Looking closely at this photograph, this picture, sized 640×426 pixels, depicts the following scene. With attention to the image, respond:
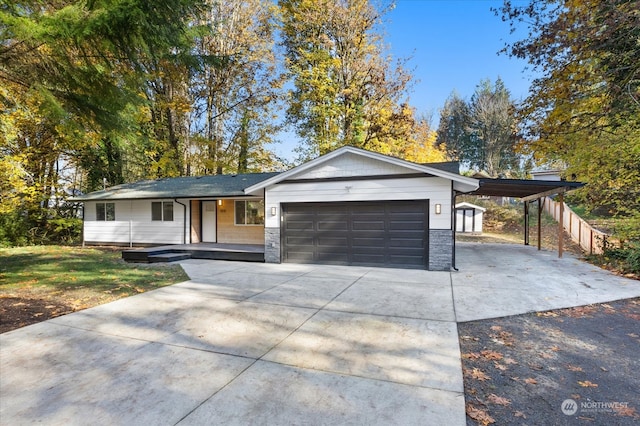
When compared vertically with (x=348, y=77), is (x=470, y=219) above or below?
below

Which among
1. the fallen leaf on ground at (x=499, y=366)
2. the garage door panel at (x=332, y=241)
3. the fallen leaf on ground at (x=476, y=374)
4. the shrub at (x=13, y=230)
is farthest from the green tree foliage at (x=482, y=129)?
the shrub at (x=13, y=230)

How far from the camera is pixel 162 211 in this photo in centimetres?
1384

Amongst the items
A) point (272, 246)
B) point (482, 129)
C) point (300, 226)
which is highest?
point (482, 129)

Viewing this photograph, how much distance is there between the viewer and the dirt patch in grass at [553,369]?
253 centimetres

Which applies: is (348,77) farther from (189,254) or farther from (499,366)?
(499,366)

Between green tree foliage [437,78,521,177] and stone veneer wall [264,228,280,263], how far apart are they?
23.6 m

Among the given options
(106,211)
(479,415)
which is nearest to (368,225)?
(479,415)

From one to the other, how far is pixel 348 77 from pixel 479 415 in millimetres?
17360

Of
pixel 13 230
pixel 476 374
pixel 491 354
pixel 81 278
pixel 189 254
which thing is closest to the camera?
pixel 476 374

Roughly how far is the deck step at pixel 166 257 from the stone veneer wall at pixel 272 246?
9.91ft

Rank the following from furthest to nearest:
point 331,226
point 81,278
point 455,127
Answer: point 455,127
point 331,226
point 81,278

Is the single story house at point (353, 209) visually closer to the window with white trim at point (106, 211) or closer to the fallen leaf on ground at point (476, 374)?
the window with white trim at point (106, 211)

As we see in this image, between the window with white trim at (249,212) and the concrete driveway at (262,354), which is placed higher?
the window with white trim at (249,212)

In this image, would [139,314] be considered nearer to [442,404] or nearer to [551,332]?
[442,404]
